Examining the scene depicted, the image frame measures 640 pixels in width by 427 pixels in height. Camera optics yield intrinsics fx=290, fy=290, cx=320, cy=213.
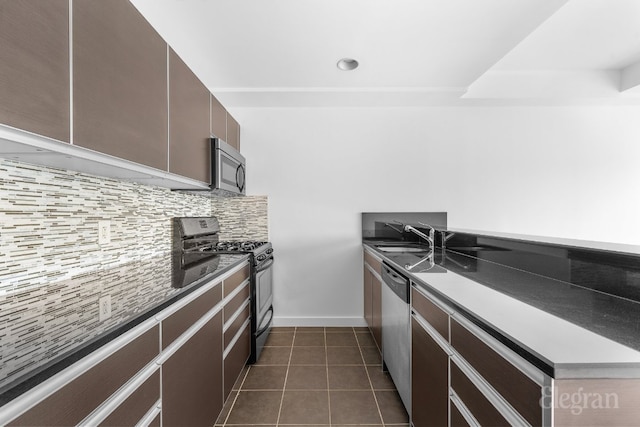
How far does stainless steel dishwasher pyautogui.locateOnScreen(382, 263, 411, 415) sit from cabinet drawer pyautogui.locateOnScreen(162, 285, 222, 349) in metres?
1.03

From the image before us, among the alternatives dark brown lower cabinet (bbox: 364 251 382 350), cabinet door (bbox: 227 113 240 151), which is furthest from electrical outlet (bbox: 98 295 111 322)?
cabinet door (bbox: 227 113 240 151)

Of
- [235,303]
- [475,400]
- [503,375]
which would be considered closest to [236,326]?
[235,303]

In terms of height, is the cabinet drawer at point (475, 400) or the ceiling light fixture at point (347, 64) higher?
the ceiling light fixture at point (347, 64)

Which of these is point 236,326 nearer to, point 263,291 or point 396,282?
point 263,291

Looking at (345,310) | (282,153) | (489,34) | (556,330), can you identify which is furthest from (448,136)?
(556,330)

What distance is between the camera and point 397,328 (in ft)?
5.88

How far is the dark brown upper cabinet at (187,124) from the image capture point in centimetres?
164

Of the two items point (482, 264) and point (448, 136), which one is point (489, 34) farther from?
point (482, 264)

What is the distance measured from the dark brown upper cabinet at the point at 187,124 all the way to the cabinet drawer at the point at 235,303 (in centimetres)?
85

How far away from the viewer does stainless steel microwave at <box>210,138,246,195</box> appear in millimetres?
2221

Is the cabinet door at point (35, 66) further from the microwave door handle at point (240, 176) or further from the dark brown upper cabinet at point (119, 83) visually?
the microwave door handle at point (240, 176)

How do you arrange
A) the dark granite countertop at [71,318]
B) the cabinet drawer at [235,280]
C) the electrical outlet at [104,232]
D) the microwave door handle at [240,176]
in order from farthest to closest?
the microwave door handle at [240,176] < the cabinet drawer at [235,280] < the electrical outlet at [104,232] < the dark granite countertop at [71,318]

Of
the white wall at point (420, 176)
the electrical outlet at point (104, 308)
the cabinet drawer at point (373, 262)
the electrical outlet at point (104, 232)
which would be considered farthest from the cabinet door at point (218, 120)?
the cabinet drawer at point (373, 262)

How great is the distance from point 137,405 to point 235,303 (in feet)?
3.40
